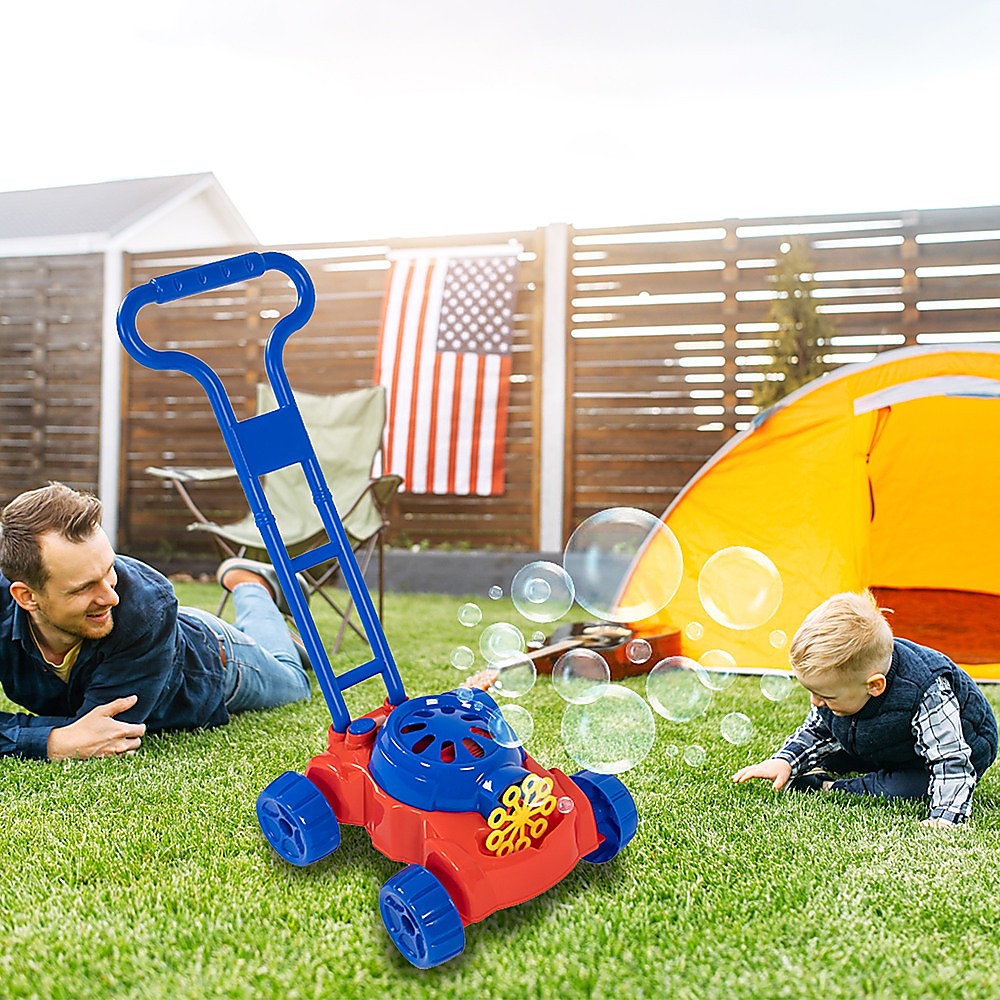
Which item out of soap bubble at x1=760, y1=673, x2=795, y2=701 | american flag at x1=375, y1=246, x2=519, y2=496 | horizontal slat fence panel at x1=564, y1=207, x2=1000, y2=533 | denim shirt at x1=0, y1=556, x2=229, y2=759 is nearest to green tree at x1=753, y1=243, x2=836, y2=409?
horizontal slat fence panel at x1=564, y1=207, x2=1000, y2=533

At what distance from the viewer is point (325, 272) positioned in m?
5.85

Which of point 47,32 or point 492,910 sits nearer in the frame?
point 492,910

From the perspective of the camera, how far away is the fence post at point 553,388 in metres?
5.49

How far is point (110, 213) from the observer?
26.3 ft

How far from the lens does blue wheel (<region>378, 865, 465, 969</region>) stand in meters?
1.16

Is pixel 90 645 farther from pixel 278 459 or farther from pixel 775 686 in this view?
pixel 775 686

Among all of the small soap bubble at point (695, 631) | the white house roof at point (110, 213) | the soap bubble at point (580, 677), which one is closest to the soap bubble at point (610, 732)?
the soap bubble at point (580, 677)

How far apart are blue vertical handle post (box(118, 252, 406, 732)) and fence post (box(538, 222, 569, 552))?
3.90m

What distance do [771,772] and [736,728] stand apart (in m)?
0.20

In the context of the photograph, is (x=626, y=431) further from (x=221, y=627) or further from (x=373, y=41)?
(x=221, y=627)

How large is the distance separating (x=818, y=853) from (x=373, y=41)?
5976 mm

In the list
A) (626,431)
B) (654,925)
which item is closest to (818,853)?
(654,925)

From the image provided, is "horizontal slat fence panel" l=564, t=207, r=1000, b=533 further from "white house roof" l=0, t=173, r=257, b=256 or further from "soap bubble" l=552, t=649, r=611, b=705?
"white house roof" l=0, t=173, r=257, b=256

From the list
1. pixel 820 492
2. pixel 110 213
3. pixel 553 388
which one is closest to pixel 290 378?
pixel 553 388
